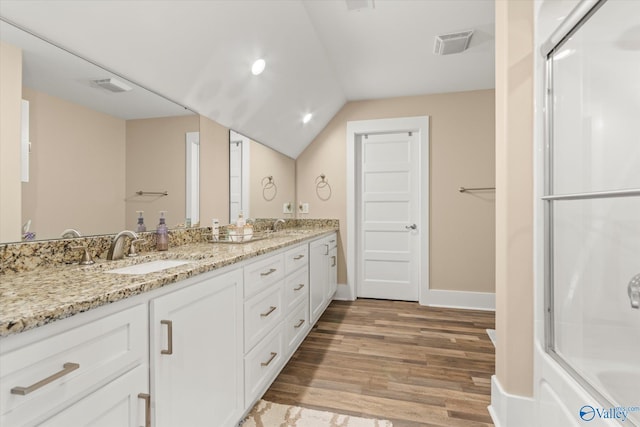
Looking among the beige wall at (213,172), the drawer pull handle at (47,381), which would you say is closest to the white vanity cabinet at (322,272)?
the beige wall at (213,172)

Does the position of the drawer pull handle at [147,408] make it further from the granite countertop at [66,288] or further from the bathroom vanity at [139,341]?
the granite countertop at [66,288]

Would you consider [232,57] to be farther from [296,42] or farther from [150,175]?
[150,175]

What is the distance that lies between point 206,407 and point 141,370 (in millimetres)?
420

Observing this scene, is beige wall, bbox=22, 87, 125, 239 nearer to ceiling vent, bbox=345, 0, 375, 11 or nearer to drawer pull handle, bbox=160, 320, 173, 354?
drawer pull handle, bbox=160, 320, 173, 354

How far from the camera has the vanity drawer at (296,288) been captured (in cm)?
214

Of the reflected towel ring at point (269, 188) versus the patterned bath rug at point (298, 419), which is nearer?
the patterned bath rug at point (298, 419)

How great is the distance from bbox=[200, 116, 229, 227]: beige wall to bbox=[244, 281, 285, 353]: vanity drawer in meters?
0.79

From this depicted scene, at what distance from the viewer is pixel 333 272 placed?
360 cm

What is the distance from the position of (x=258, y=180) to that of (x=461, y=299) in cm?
254

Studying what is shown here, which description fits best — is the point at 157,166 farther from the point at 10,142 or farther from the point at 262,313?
the point at 262,313

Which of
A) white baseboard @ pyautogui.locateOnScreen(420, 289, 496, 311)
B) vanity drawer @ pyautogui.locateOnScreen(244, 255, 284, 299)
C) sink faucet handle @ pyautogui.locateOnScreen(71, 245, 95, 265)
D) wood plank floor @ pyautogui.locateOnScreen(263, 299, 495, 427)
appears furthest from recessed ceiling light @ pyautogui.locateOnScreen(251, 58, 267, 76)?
white baseboard @ pyautogui.locateOnScreen(420, 289, 496, 311)

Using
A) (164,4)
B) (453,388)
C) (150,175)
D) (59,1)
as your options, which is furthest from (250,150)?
(453,388)

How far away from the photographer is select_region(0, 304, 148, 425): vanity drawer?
623 millimetres

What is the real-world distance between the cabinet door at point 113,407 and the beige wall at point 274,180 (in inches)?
87.7
